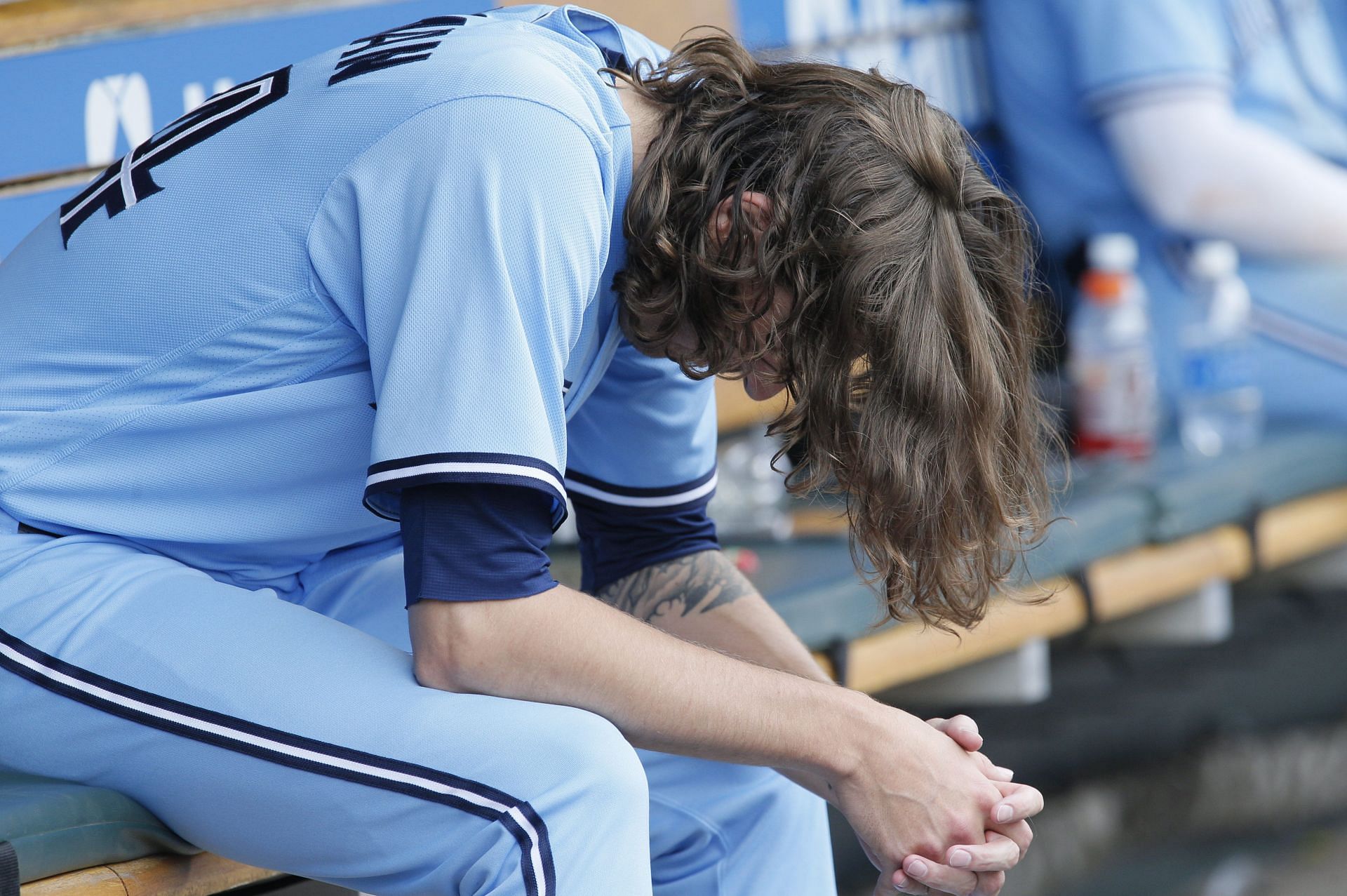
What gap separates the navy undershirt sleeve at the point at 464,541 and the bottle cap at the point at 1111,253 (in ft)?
6.11

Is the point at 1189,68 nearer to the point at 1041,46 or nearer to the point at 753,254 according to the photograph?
the point at 1041,46

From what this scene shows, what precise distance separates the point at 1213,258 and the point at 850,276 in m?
1.79

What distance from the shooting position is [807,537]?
1.89m

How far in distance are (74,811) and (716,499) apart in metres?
1.26

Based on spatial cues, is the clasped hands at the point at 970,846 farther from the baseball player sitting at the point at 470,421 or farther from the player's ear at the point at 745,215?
the player's ear at the point at 745,215

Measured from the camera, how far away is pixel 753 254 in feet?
2.92

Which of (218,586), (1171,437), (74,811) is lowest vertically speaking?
(1171,437)

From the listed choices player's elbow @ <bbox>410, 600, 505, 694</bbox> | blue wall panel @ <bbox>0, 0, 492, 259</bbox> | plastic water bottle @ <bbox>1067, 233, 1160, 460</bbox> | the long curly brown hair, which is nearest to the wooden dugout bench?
blue wall panel @ <bbox>0, 0, 492, 259</bbox>

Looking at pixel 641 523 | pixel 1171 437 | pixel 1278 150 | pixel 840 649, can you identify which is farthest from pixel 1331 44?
pixel 641 523

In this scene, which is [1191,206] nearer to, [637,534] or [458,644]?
[637,534]

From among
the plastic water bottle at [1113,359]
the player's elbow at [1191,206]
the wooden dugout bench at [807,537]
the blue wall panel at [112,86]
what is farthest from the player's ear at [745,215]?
the player's elbow at [1191,206]

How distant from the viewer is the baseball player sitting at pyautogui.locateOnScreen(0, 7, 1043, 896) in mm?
808

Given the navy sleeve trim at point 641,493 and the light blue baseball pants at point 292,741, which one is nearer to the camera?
the light blue baseball pants at point 292,741

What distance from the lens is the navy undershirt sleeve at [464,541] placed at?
0.81m
